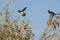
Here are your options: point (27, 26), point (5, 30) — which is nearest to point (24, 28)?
point (27, 26)

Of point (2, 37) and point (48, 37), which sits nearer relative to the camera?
point (48, 37)

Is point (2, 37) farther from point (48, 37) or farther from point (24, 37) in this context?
point (48, 37)

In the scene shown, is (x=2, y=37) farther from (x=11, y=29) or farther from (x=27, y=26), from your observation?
(x=27, y=26)

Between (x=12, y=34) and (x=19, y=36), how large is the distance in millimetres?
142

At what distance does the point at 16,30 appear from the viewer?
3326mm

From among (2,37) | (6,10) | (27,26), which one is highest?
(6,10)

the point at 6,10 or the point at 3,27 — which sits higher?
the point at 6,10

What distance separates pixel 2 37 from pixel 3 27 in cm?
20

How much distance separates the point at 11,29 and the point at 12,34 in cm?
11

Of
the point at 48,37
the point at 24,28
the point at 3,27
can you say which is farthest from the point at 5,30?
the point at 48,37

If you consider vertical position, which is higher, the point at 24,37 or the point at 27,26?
the point at 27,26

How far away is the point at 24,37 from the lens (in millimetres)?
3336

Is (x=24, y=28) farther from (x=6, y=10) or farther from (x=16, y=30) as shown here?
(x=6, y=10)

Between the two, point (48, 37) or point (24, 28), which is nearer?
point (48, 37)
